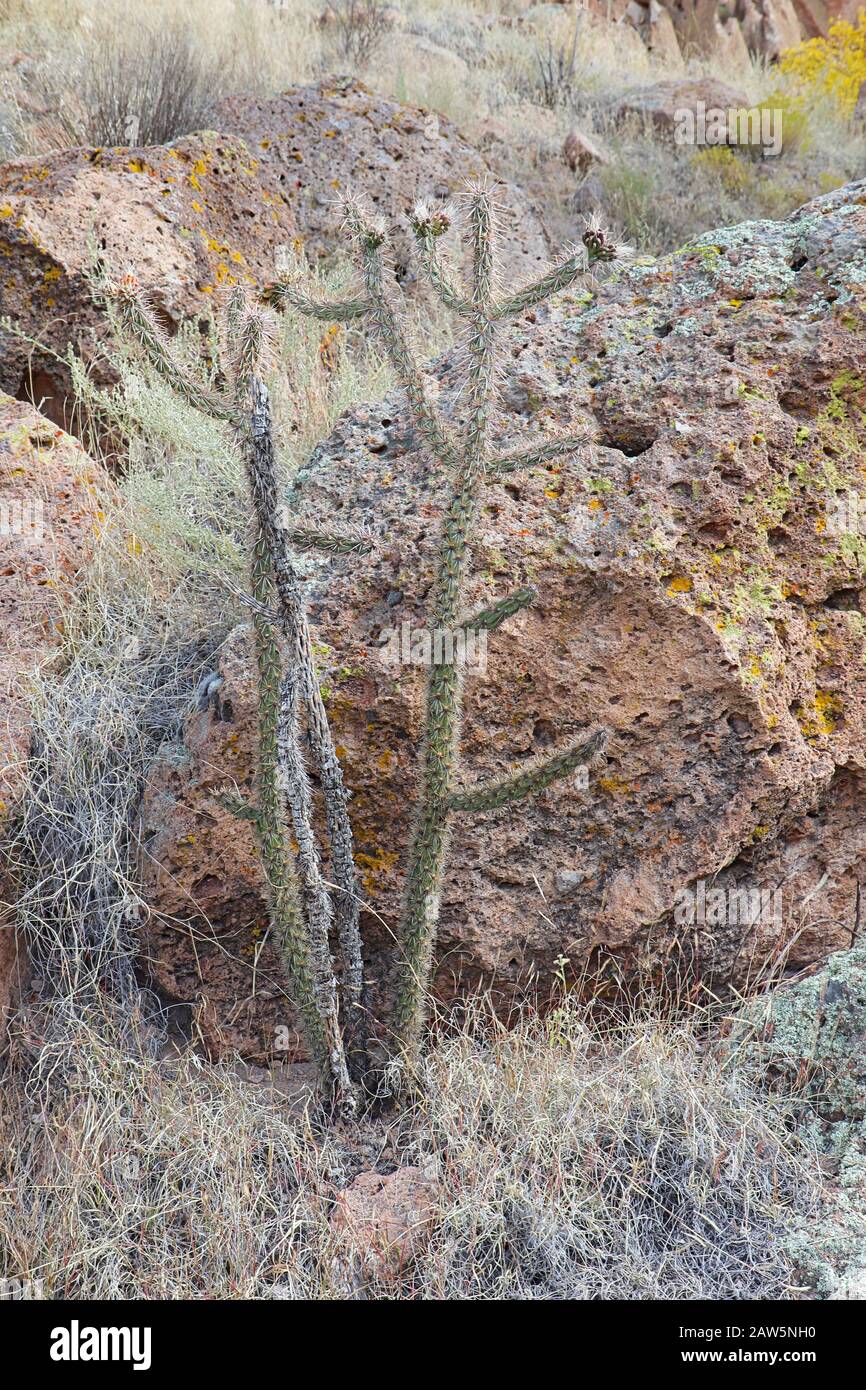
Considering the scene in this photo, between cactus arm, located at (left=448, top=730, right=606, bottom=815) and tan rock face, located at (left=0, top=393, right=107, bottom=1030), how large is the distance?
142 cm

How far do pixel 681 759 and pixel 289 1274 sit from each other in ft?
4.96

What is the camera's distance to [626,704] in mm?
2879

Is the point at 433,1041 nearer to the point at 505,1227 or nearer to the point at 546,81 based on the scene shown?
the point at 505,1227

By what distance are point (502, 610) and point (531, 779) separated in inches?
14.9

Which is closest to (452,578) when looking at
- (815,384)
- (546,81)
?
(815,384)

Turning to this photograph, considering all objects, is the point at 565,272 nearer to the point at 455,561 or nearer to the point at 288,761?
the point at 455,561

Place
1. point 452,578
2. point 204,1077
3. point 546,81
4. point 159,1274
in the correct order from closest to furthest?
point 159,1274, point 452,578, point 204,1077, point 546,81

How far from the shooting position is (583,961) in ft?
9.65

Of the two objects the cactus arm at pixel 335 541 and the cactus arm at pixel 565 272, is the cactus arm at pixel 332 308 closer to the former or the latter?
the cactus arm at pixel 565 272

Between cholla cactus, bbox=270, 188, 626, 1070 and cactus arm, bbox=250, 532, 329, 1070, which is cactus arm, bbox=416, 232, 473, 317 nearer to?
cholla cactus, bbox=270, 188, 626, 1070

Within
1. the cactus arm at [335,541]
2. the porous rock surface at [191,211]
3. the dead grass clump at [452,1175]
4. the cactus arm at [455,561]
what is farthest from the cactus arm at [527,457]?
the porous rock surface at [191,211]

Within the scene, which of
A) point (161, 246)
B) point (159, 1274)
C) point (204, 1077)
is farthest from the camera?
point (161, 246)

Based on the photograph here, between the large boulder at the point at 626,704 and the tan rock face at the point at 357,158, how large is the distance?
3.82 m

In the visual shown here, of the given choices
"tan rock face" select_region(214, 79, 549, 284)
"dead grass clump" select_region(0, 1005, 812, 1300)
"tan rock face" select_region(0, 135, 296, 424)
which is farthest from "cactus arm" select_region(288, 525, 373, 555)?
"tan rock face" select_region(214, 79, 549, 284)
